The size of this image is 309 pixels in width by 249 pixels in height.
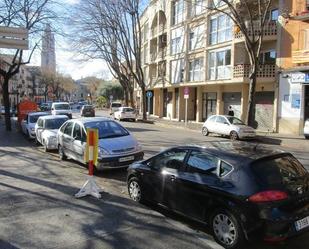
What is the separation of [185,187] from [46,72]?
93.1 meters

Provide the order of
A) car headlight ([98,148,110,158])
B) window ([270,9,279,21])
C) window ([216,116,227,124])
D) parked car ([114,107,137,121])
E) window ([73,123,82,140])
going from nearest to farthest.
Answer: car headlight ([98,148,110,158]) → window ([73,123,82,140]) → window ([216,116,227,124]) → window ([270,9,279,21]) → parked car ([114,107,137,121])

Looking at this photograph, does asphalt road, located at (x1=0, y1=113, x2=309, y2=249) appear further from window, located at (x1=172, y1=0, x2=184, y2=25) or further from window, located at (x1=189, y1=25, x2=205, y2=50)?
window, located at (x1=172, y1=0, x2=184, y2=25)

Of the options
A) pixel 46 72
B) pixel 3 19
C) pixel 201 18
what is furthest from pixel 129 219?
pixel 46 72

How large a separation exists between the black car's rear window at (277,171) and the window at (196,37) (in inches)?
1228

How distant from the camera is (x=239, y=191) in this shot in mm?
5266

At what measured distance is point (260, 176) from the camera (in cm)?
529

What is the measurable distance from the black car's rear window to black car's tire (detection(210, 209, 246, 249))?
25.8 inches

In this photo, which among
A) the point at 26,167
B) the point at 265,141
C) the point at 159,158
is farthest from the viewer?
the point at 265,141

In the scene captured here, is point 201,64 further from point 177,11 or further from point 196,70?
point 177,11

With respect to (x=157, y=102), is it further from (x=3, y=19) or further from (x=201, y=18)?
(x=3, y=19)

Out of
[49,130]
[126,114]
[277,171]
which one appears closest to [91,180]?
[277,171]

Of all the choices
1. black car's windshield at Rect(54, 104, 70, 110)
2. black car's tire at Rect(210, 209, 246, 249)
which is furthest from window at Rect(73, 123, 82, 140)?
black car's windshield at Rect(54, 104, 70, 110)

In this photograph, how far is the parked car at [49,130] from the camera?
16188 millimetres

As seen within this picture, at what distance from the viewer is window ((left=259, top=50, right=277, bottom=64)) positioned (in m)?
27.4
